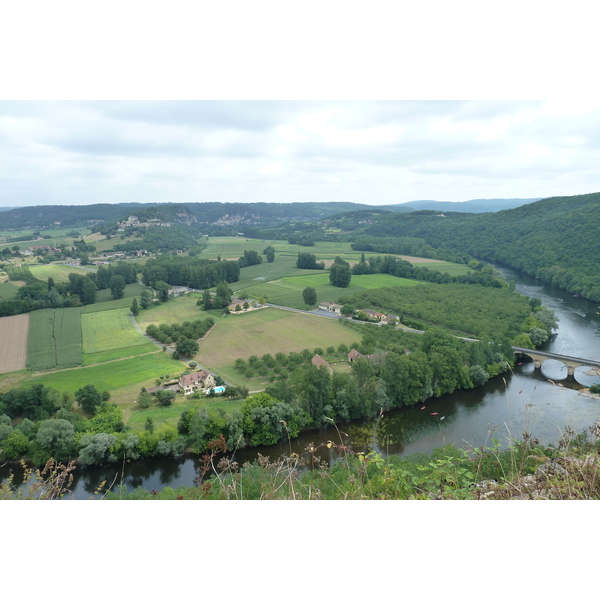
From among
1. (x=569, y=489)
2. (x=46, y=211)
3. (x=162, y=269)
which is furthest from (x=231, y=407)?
(x=46, y=211)

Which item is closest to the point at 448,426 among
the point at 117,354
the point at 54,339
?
the point at 117,354

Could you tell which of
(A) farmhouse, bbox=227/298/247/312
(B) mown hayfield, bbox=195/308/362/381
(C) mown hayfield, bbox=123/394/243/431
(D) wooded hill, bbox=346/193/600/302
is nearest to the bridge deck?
(B) mown hayfield, bbox=195/308/362/381

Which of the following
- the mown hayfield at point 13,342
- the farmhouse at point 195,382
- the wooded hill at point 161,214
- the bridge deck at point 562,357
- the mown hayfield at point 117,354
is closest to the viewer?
the farmhouse at point 195,382

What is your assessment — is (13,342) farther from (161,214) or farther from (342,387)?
(161,214)

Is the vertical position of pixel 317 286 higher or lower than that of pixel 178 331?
higher

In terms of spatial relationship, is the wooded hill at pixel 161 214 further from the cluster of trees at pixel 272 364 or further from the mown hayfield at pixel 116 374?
the cluster of trees at pixel 272 364

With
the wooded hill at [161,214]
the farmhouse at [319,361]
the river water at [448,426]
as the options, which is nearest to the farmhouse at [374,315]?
the farmhouse at [319,361]
